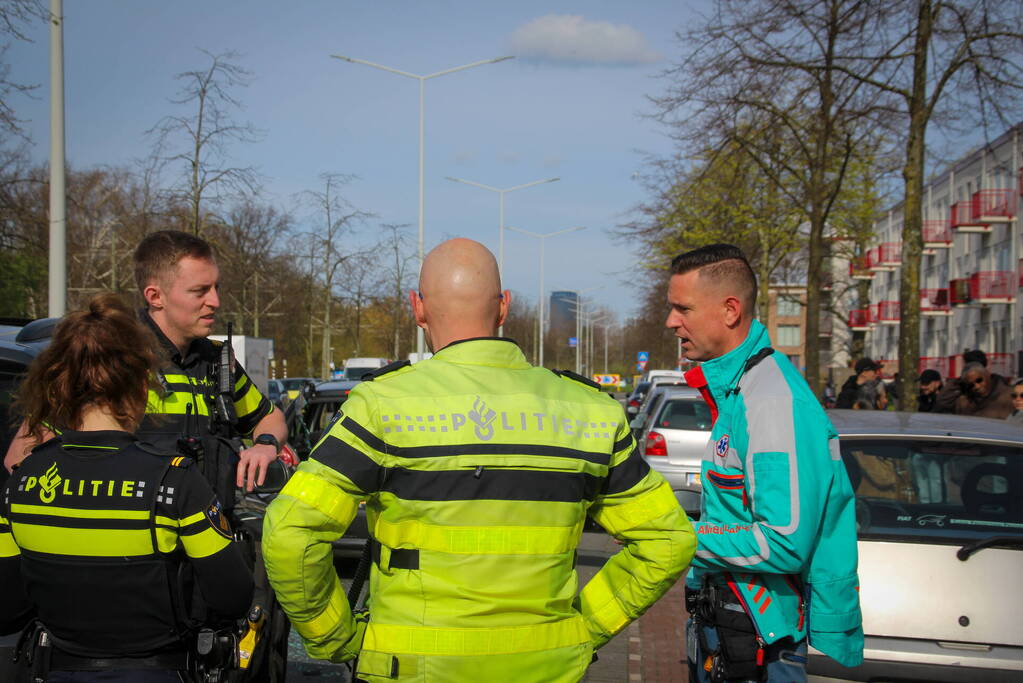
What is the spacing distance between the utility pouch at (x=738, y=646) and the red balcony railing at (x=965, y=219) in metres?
49.4

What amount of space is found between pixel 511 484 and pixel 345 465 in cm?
39

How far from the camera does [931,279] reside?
60.4 metres

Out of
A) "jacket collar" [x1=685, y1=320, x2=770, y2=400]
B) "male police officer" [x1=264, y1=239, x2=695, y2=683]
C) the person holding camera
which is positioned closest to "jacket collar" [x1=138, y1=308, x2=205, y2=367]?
"male police officer" [x1=264, y1=239, x2=695, y2=683]

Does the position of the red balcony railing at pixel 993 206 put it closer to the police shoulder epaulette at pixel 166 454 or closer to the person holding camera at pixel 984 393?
the person holding camera at pixel 984 393

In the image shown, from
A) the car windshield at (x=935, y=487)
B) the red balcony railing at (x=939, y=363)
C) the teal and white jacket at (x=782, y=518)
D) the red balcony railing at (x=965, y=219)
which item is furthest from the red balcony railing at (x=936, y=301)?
the teal and white jacket at (x=782, y=518)

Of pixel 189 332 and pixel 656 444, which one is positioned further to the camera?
pixel 656 444

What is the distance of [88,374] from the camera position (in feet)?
9.20

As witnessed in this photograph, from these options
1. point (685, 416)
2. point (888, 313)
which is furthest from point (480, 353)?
point (888, 313)

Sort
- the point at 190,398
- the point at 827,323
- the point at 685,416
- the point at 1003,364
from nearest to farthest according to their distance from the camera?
the point at 190,398 → the point at 685,416 → the point at 1003,364 → the point at 827,323

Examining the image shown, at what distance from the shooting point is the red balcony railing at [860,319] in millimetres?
64938

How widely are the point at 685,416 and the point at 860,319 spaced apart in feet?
184

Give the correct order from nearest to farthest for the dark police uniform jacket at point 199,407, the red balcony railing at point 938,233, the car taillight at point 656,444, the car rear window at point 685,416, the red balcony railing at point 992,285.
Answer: the dark police uniform jacket at point 199,407 → the car taillight at point 656,444 → the car rear window at point 685,416 → the red balcony railing at point 992,285 → the red balcony railing at point 938,233

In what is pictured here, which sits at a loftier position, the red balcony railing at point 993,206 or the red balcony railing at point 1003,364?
the red balcony railing at point 993,206

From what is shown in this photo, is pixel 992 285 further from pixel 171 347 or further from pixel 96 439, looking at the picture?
pixel 96 439
